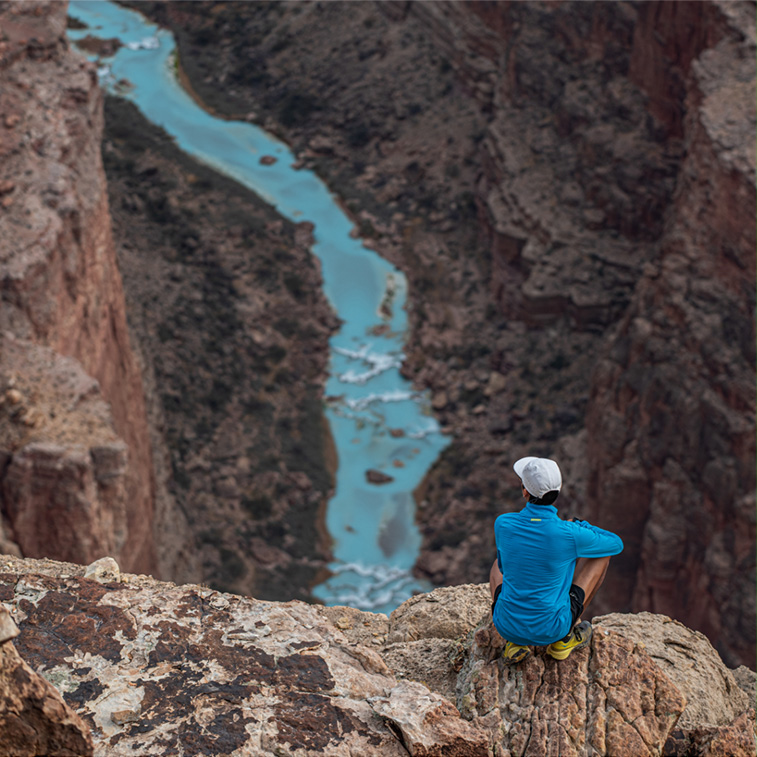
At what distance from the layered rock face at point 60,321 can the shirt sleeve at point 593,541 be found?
514 inches

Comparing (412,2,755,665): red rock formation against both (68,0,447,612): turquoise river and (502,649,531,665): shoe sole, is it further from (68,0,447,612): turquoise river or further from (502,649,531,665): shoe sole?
(502,649,531,665): shoe sole

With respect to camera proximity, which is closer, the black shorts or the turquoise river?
the black shorts

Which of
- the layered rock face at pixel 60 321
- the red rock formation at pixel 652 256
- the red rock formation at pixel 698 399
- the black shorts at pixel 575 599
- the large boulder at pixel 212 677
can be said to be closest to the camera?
the large boulder at pixel 212 677

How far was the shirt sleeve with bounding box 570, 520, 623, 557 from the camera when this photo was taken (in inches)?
321

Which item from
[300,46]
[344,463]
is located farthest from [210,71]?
[344,463]

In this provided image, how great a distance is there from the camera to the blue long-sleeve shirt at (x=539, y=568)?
794 centimetres

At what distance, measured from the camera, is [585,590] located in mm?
8500

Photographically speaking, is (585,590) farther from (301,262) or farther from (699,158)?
(301,262)

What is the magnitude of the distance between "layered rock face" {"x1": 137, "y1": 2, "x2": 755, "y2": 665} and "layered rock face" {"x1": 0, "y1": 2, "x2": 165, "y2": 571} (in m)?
17.0

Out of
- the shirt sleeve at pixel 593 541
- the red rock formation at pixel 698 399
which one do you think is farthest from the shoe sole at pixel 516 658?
the red rock formation at pixel 698 399

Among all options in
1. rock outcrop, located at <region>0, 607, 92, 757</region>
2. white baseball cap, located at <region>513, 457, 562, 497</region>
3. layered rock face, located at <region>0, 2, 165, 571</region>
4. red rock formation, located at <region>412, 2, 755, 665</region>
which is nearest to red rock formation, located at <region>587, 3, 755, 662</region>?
red rock formation, located at <region>412, 2, 755, 665</region>

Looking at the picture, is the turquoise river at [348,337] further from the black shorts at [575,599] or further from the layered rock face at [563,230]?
the black shorts at [575,599]

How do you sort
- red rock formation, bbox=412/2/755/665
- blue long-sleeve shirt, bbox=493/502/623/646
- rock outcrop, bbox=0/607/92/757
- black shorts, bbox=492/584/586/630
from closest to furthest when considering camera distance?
rock outcrop, bbox=0/607/92/757, blue long-sleeve shirt, bbox=493/502/623/646, black shorts, bbox=492/584/586/630, red rock formation, bbox=412/2/755/665

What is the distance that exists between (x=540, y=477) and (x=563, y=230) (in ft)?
142
